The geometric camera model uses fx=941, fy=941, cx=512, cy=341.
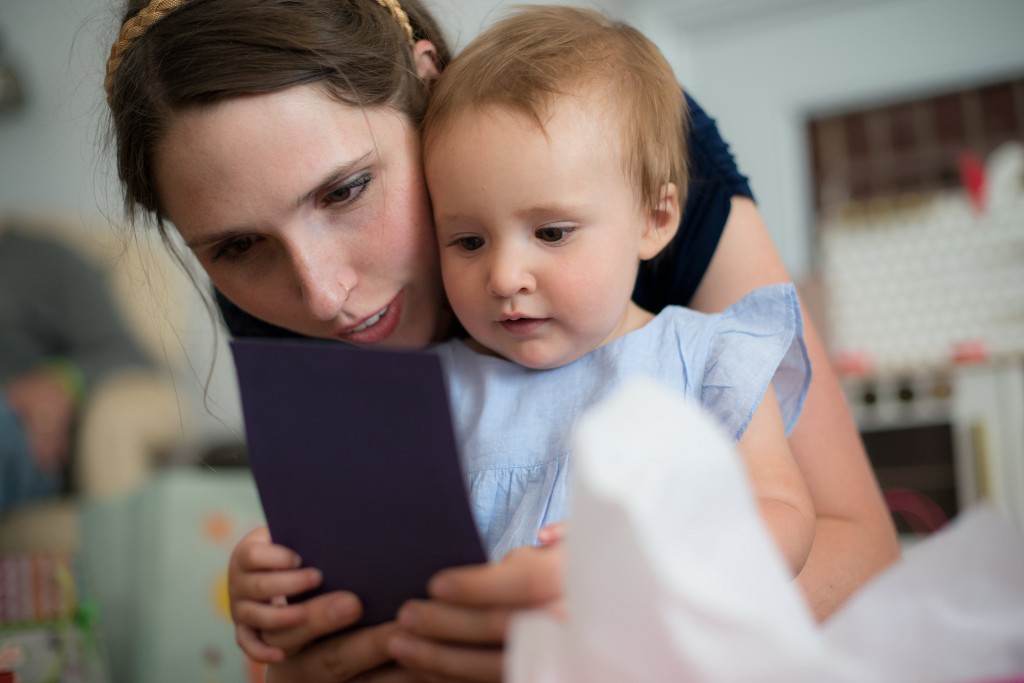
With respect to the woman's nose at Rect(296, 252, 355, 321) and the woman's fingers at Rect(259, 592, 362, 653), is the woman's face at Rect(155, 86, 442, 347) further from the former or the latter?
the woman's fingers at Rect(259, 592, 362, 653)

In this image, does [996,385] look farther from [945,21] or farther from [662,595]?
[662,595]

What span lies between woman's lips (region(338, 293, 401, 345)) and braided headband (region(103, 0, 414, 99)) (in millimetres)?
288

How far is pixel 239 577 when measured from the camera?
2.49 feet

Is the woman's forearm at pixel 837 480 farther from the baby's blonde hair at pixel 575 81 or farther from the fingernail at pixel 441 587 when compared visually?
the fingernail at pixel 441 587

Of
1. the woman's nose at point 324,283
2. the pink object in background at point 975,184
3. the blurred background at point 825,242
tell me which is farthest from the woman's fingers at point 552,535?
the pink object in background at point 975,184

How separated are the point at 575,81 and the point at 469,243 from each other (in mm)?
177

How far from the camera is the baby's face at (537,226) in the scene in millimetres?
821

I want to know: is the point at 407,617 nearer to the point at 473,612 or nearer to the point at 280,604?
the point at 473,612

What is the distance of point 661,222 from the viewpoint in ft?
3.10

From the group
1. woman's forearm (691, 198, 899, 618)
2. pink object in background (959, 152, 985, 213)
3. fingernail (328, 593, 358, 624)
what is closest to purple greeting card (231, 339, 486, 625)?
fingernail (328, 593, 358, 624)

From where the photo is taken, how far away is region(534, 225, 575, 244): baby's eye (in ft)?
2.74

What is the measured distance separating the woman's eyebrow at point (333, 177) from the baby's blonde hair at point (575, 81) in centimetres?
7

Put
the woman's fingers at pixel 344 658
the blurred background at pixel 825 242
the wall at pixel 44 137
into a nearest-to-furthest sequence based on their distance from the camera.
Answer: the woman's fingers at pixel 344 658, the blurred background at pixel 825 242, the wall at pixel 44 137

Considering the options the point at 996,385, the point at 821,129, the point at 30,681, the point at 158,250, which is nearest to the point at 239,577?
the point at 30,681
